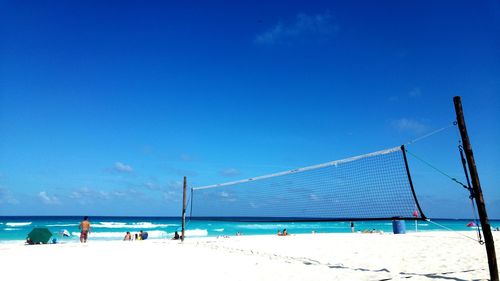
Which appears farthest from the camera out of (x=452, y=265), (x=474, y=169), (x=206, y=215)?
(x=206, y=215)

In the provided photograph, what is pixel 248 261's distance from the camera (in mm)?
8539

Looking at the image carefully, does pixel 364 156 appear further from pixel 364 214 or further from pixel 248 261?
pixel 248 261

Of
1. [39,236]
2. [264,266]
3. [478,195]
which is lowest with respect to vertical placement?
[264,266]

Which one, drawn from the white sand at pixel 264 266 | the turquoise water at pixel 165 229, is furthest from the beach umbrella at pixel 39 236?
the turquoise water at pixel 165 229

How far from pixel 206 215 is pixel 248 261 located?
6.43 meters

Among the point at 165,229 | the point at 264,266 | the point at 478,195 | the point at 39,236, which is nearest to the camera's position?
the point at 478,195

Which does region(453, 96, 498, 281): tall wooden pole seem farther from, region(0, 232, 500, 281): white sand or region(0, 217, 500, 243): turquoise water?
region(0, 217, 500, 243): turquoise water

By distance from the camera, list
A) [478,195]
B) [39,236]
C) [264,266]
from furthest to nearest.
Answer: [39,236], [264,266], [478,195]

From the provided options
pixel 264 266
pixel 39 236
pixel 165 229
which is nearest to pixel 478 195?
pixel 264 266

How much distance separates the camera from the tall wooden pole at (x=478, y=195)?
17.7ft

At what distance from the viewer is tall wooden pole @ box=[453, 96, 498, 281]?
5383 mm

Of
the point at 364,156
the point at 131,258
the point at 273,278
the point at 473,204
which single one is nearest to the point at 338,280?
the point at 273,278

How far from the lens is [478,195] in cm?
560

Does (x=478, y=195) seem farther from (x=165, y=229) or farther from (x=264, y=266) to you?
(x=165, y=229)
